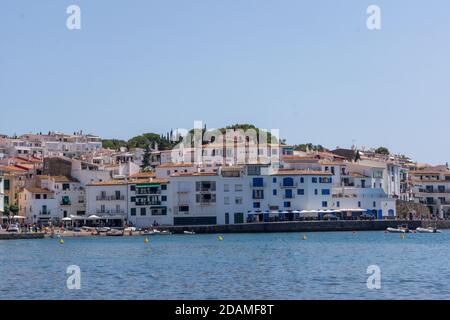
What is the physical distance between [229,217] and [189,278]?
57632 mm

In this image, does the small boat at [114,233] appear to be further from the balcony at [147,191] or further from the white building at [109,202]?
the balcony at [147,191]

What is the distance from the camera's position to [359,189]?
106 metres

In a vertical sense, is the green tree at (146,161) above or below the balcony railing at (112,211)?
above

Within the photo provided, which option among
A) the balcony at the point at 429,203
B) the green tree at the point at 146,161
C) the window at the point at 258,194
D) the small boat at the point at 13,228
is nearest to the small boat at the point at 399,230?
the window at the point at 258,194

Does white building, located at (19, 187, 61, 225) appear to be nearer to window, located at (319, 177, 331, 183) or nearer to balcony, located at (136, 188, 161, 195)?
balcony, located at (136, 188, 161, 195)

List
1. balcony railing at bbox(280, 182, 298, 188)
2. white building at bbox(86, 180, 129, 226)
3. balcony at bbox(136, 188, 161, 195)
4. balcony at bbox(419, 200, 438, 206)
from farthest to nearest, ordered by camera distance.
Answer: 1. balcony at bbox(419, 200, 438, 206)
2. white building at bbox(86, 180, 129, 226)
3. balcony railing at bbox(280, 182, 298, 188)
4. balcony at bbox(136, 188, 161, 195)

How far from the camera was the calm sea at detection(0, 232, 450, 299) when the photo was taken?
34.1 metres

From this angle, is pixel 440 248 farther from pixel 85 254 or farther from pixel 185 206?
pixel 185 206

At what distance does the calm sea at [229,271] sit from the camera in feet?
112

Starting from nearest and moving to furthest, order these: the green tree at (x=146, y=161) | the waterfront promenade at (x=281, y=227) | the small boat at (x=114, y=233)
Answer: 1. the small boat at (x=114, y=233)
2. the waterfront promenade at (x=281, y=227)
3. the green tree at (x=146, y=161)

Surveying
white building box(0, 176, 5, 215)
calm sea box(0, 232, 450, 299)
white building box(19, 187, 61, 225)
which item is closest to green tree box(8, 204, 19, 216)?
white building box(19, 187, 61, 225)

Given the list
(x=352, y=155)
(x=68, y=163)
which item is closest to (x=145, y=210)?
(x=68, y=163)

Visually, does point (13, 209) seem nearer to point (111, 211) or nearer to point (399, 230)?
point (111, 211)

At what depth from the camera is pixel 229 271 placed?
44.4m
